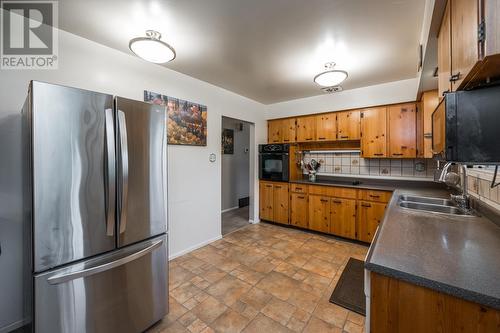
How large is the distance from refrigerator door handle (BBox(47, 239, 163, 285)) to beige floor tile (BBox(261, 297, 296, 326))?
1.10 metres

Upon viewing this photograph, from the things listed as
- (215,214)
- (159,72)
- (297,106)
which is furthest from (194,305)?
(297,106)

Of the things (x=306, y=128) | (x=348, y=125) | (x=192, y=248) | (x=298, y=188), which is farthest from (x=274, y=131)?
(x=192, y=248)

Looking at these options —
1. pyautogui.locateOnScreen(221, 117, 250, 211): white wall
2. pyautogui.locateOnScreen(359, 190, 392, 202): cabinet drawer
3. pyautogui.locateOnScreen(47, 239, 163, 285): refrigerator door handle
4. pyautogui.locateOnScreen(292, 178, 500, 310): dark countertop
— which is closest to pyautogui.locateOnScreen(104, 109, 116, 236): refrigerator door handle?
pyautogui.locateOnScreen(47, 239, 163, 285): refrigerator door handle

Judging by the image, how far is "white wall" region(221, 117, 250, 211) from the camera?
17.2 feet

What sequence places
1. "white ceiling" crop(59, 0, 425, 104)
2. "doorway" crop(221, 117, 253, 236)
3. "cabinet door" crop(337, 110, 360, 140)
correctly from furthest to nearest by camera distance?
"doorway" crop(221, 117, 253, 236) < "cabinet door" crop(337, 110, 360, 140) < "white ceiling" crop(59, 0, 425, 104)

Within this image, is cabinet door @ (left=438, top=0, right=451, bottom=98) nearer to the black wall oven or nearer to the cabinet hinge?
the cabinet hinge

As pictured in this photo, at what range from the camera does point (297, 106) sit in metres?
4.08

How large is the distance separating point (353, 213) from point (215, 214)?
214cm

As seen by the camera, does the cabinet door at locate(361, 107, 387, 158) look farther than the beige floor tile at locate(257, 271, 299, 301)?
Yes

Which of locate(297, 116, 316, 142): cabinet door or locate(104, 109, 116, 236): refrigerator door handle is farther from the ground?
locate(297, 116, 316, 142): cabinet door

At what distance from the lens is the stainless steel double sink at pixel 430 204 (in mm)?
1904

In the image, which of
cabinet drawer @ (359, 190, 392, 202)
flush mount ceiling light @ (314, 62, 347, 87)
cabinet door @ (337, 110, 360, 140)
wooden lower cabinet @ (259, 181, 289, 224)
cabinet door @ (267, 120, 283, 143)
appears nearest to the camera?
flush mount ceiling light @ (314, 62, 347, 87)

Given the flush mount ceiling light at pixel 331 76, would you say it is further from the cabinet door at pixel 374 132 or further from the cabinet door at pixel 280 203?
the cabinet door at pixel 280 203

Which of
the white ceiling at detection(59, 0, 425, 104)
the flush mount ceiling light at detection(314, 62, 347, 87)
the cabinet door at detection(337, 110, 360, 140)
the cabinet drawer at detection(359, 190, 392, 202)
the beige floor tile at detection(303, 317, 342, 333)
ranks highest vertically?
the white ceiling at detection(59, 0, 425, 104)
